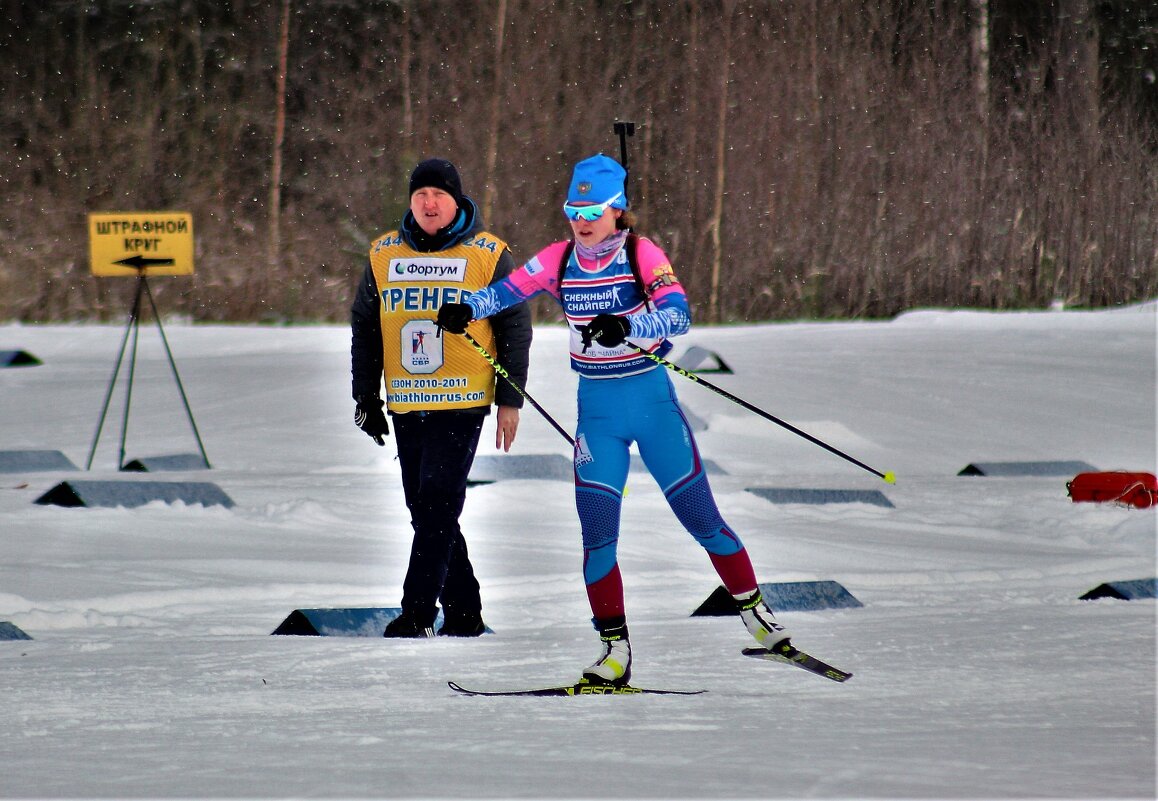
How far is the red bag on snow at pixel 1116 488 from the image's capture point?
904 centimetres

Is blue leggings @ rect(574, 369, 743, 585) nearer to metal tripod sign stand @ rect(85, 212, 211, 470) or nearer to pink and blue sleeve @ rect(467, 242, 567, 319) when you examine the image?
pink and blue sleeve @ rect(467, 242, 567, 319)

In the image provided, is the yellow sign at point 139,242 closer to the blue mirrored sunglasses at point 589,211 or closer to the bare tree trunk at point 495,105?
the blue mirrored sunglasses at point 589,211

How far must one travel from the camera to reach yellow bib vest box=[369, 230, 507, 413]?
202 inches

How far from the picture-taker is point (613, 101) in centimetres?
1794

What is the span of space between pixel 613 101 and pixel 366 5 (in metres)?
3.13

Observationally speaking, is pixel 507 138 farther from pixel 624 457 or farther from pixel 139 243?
pixel 624 457

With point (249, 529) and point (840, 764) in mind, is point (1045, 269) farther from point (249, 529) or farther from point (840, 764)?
point (840, 764)

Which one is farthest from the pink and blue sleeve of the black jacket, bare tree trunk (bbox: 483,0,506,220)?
bare tree trunk (bbox: 483,0,506,220)

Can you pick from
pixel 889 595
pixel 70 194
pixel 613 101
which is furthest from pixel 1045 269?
pixel 889 595

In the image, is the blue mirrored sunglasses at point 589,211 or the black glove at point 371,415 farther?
the black glove at point 371,415

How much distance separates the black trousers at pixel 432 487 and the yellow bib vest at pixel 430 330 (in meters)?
0.06

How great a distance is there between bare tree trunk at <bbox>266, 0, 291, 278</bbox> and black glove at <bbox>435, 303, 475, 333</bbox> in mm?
13359

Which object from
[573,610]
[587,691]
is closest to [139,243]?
[573,610]

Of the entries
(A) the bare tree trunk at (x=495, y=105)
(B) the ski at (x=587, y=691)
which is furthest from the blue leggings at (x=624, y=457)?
(A) the bare tree trunk at (x=495, y=105)
